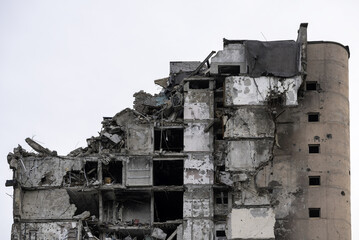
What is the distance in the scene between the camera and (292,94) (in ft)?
239

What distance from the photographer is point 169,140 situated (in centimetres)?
7756

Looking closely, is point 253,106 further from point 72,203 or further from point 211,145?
point 72,203

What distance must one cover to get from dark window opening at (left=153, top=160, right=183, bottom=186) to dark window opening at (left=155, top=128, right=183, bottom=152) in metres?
0.94

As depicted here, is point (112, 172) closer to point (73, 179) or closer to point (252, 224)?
point (73, 179)

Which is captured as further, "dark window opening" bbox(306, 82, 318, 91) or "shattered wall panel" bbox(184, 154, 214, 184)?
"shattered wall panel" bbox(184, 154, 214, 184)

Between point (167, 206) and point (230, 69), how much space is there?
10502 millimetres

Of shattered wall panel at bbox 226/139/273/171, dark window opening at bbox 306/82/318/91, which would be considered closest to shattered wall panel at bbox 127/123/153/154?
shattered wall panel at bbox 226/139/273/171

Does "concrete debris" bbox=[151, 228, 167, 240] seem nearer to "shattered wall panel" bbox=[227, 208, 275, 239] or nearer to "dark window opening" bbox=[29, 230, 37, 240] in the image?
"shattered wall panel" bbox=[227, 208, 275, 239]

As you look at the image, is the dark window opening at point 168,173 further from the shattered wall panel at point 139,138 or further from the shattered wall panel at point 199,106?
the shattered wall panel at point 199,106

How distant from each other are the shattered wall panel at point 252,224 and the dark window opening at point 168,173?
660 cm

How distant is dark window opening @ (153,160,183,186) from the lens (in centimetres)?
7700

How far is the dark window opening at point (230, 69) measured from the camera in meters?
75.4

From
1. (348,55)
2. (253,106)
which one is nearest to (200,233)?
(253,106)

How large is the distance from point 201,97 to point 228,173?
549 cm
